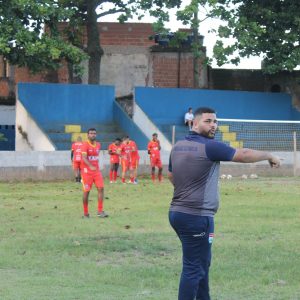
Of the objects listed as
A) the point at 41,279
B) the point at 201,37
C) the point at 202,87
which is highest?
the point at 201,37

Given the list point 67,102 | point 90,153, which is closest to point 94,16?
point 67,102

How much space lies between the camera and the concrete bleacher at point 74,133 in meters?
34.2

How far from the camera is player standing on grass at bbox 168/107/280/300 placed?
24.9ft

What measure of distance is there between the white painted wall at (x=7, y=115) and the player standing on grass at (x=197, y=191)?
30.9 m

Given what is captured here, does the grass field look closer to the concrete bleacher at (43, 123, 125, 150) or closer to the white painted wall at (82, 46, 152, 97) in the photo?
the concrete bleacher at (43, 123, 125, 150)

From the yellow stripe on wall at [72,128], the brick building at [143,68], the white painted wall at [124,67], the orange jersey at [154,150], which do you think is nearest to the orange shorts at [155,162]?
the orange jersey at [154,150]

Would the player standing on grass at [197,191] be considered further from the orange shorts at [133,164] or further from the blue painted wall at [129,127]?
the blue painted wall at [129,127]

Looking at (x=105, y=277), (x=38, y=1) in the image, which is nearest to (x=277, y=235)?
(x=105, y=277)

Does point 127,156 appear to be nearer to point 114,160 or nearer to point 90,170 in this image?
point 114,160

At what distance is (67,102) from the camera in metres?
36.0

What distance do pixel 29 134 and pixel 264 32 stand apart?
12.2m

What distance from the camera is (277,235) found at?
13.9 meters

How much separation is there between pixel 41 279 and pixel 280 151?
84.6ft

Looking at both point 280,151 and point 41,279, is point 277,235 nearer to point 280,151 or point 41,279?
point 41,279
